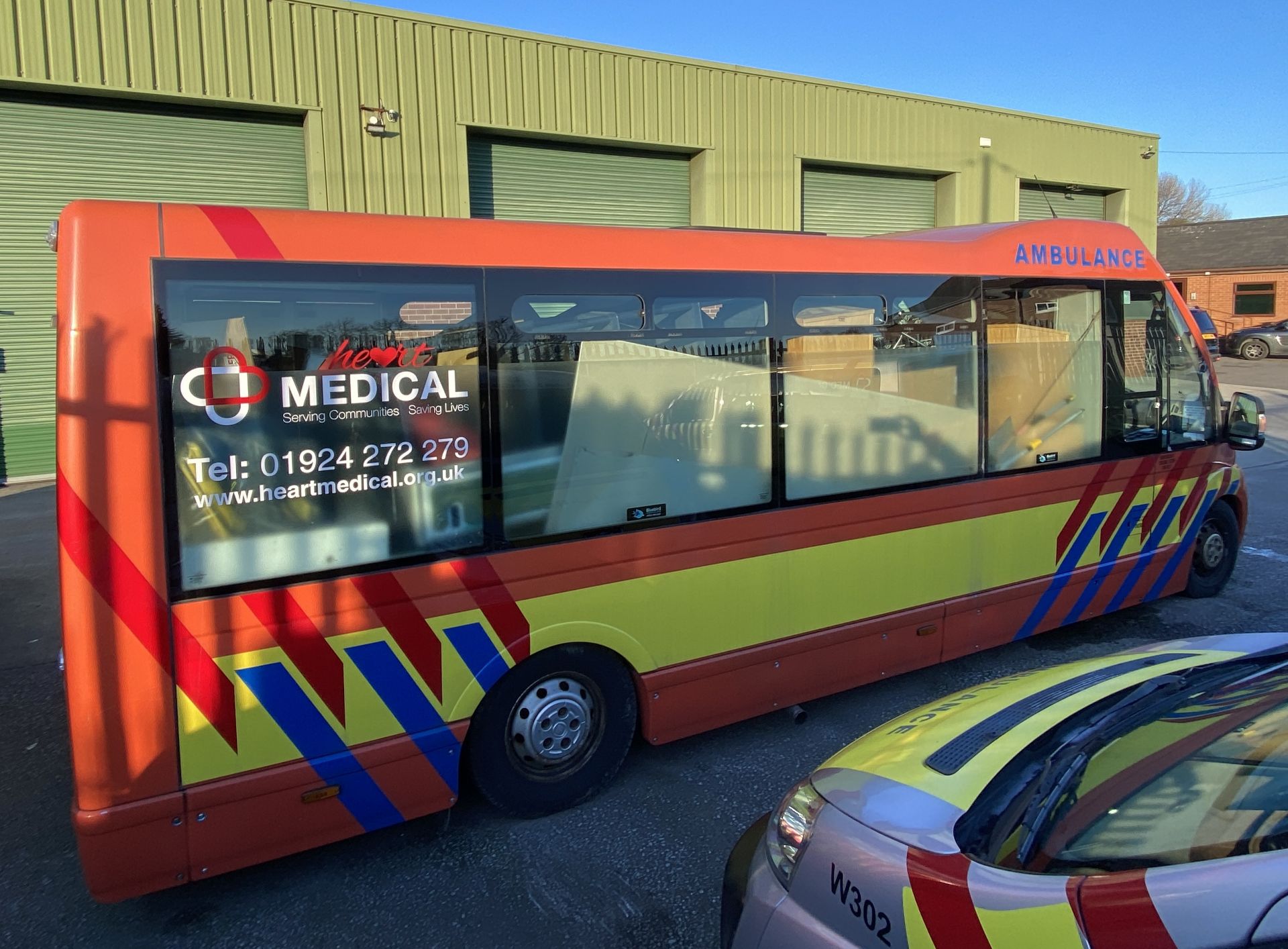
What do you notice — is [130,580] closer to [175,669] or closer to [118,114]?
[175,669]

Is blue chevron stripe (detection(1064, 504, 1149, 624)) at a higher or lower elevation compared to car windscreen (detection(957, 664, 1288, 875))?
lower

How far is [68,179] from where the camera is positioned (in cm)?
1102

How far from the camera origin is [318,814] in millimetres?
3273

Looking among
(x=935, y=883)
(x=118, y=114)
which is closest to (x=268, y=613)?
(x=935, y=883)

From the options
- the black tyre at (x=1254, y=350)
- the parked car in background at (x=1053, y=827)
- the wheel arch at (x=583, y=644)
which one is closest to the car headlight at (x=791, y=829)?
the parked car in background at (x=1053, y=827)

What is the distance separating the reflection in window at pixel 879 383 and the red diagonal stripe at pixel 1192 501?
2067 mm

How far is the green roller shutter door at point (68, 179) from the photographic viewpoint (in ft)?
35.7

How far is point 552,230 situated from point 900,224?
1524 centimetres

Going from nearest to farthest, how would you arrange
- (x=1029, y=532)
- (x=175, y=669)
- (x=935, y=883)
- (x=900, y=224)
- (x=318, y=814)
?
1. (x=935, y=883)
2. (x=175, y=669)
3. (x=318, y=814)
4. (x=1029, y=532)
5. (x=900, y=224)

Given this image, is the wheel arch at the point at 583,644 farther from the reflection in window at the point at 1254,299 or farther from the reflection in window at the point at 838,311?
the reflection in window at the point at 1254,299

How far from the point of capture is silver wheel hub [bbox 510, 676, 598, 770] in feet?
12.2

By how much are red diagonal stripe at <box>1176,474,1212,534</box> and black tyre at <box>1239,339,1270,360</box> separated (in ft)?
101

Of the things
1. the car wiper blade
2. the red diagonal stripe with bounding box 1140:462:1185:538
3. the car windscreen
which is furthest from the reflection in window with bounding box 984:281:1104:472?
the car windscreen

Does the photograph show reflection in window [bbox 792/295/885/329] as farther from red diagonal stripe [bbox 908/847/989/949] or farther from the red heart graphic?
red diagonal stripe [bbox 908/847/989/949]
